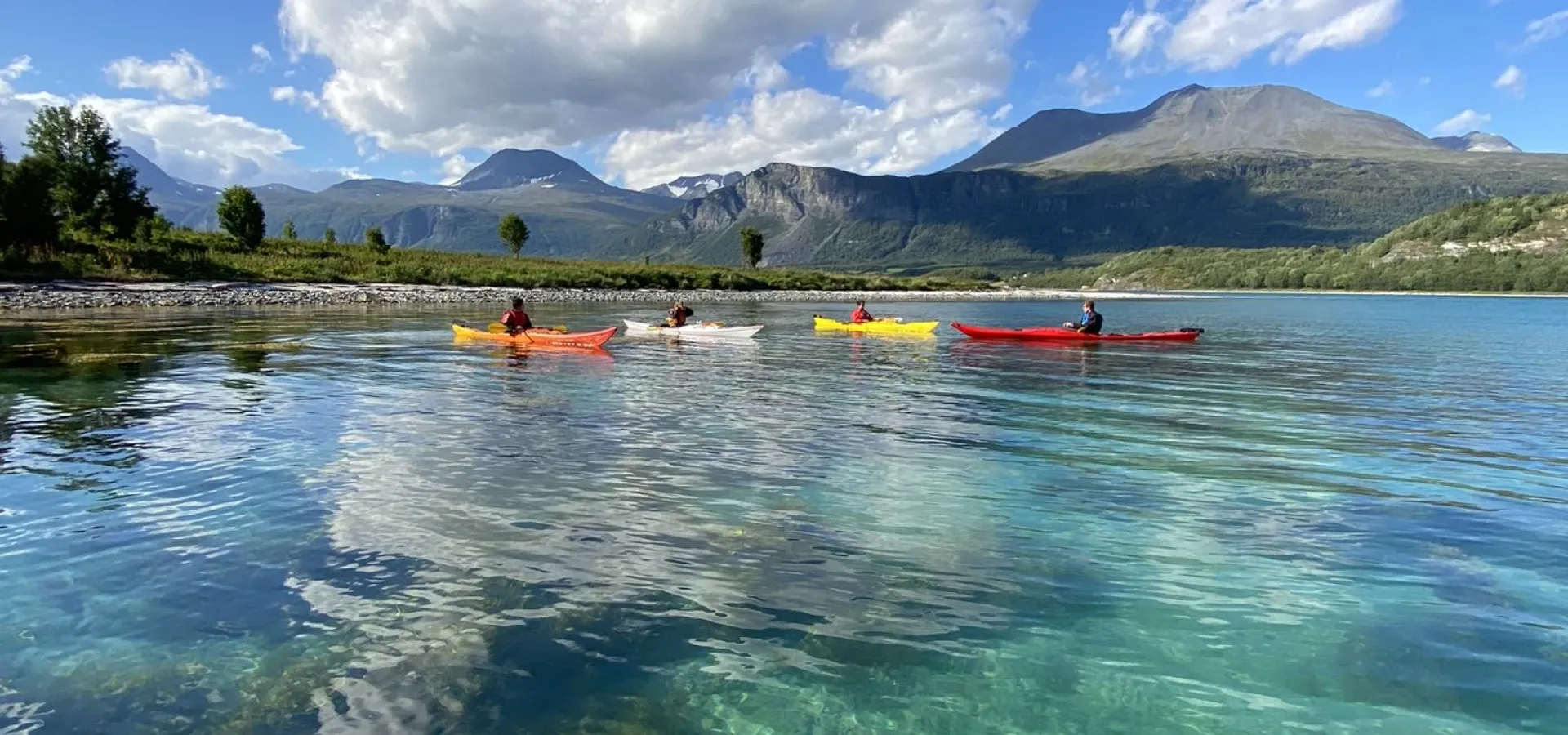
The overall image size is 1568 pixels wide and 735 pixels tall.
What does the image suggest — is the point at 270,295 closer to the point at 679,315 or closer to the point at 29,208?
Answer: the point at 29,208

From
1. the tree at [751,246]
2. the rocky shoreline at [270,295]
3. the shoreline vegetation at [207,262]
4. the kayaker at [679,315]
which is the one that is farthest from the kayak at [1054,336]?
the tree at [751,246]

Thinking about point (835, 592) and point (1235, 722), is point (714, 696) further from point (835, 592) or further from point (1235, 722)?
point (1235, 722)

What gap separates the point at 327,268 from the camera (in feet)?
273

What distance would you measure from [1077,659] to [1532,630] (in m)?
4.69

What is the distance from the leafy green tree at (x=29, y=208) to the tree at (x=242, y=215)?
1638 cm

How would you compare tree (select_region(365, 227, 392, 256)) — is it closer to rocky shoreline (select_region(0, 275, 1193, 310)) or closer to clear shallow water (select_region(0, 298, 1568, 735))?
rocky shoreline (select_region(0, 275, 1193, 310))

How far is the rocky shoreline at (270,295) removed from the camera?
56.5 m

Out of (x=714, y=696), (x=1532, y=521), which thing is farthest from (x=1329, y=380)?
(x=714, y=696)

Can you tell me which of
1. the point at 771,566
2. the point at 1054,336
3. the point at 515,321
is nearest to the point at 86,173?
the point at 515,321

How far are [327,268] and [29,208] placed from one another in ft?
74.1

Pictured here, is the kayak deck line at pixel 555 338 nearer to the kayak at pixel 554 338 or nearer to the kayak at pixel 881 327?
the kayak at pixel 554 338

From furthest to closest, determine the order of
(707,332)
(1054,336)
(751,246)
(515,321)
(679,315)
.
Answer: (751,246)
(1054,336)
(679,315)
(707,332)
(515,321)

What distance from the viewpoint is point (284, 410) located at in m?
19.6

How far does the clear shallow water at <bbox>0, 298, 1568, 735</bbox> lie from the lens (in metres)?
6.64
